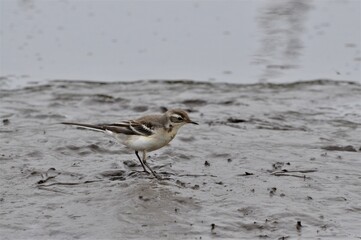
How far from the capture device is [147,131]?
476 inches

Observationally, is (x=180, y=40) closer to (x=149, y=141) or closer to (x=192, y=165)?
(x=192, y=165)

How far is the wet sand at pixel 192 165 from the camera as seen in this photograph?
1023 centimetres

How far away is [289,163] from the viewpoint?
41.4 ft

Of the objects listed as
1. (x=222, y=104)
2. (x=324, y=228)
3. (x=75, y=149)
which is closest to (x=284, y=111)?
(x=222, y=104)

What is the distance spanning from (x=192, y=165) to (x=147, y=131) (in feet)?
2.98

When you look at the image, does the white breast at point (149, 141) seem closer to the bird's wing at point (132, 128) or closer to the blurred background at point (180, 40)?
the bird's wing at point (132, 128)

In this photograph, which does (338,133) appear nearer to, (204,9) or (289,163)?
A: (289,163)

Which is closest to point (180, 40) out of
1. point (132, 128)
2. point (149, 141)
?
point (132, 128)

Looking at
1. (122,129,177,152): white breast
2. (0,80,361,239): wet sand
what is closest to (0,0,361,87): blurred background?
(0,80,361,239): wet sand

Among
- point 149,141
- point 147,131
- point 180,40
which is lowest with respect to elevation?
point 149,141

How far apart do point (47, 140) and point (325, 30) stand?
8.81 meters

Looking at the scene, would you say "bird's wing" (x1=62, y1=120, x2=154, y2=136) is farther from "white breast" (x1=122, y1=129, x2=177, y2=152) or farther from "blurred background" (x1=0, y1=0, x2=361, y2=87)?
"blurred background" (x1=0, y1=0, x2=361, y2=87)

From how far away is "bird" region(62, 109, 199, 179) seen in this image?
12.1 meters

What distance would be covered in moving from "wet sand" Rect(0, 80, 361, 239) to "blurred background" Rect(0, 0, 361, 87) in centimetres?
86
